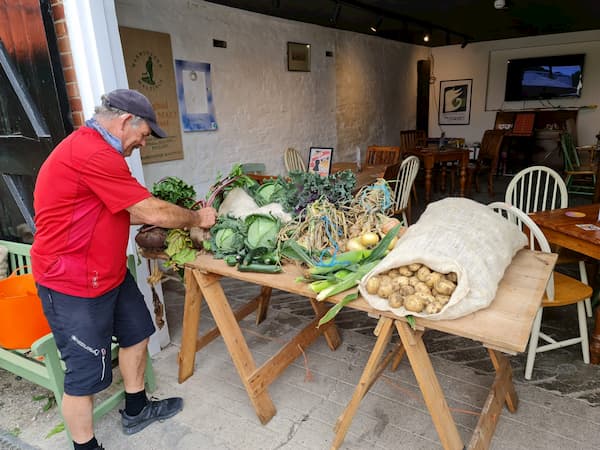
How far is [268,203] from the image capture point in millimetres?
2209

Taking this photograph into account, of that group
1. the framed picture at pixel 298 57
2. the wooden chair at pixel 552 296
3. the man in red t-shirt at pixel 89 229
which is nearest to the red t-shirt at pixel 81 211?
the man in red t-shirt at pixel 89 229

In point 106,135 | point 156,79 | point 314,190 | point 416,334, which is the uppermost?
point 156,79

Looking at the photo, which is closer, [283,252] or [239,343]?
[283,252]

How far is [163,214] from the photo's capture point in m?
1.73

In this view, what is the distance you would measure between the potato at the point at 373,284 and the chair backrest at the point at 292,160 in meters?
4.48

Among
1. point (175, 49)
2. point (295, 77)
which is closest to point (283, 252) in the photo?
point (175, 49)

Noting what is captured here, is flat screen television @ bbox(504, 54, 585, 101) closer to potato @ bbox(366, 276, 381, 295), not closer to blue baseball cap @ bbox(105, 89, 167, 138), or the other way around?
potato @ bbox(366, 276, 381, 295)

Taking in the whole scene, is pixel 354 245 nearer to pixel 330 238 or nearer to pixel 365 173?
pixel 330 238

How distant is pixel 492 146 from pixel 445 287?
263 inches

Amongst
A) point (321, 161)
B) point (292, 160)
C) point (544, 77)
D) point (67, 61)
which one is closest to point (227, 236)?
point (67, 61)

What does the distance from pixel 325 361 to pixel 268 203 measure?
1141 millimetres

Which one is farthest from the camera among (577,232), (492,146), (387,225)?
(492,146)

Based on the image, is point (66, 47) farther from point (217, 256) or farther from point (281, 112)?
point (281, 112)

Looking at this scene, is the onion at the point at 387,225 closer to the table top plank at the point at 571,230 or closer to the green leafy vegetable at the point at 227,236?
the green leafy vegetable at the point at 227,236
